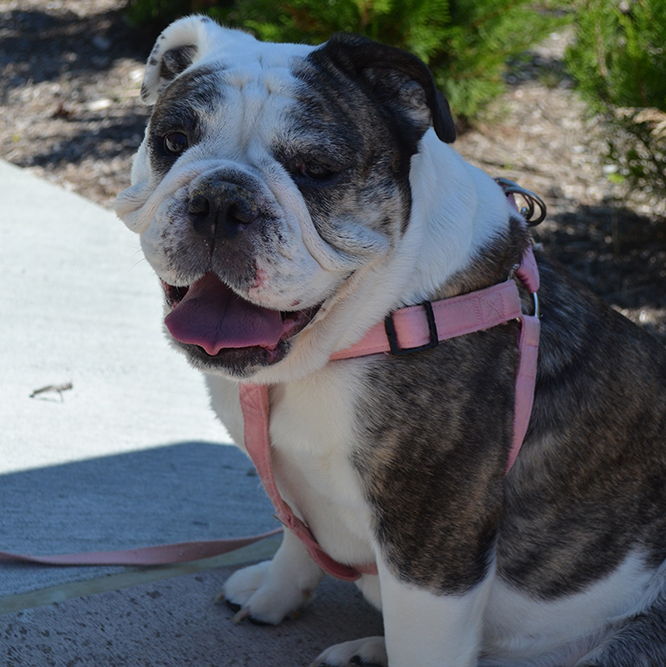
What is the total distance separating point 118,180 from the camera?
6395 mm

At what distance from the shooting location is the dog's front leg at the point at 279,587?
2.73m

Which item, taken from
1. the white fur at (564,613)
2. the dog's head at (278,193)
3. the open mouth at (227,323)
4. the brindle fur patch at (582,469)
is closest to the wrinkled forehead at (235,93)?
the dog's head at (278,193)

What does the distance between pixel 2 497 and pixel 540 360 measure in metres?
2.04

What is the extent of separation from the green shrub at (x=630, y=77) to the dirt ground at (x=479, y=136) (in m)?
0.22

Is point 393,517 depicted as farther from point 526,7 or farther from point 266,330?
point 526,7

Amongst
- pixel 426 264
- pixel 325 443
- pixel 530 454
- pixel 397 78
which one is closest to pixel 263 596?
pixel 325 443

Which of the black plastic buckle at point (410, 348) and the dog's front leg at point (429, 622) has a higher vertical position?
the black plastic buckle at point (410, 348)

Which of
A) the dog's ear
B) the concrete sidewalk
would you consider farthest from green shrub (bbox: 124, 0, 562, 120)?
the dog's ear

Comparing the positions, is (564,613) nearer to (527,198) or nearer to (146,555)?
(527,198)

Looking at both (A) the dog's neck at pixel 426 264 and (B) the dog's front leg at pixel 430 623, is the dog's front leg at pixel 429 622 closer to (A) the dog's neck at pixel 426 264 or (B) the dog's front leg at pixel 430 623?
(B) the dog's front leg at pixel 430 623

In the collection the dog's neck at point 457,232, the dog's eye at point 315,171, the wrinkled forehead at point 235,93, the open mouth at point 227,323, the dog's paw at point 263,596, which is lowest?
the dog's paw at point 263,596

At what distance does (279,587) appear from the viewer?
2756 millimetres

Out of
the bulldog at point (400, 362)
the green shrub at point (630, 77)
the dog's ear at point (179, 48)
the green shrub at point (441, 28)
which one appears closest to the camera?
the bulldog at point (400, 362)

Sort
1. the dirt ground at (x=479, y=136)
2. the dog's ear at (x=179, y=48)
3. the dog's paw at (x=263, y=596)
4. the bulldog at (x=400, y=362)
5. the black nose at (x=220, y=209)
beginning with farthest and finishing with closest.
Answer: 1. the dirt ground at (x=479, y=136)
2. the dog's paw at (x=263, y=596)
3. the dog's ear at (x=179, y=48)
4. the bulldog at (x=400, y=362)
5. the black nose at (x=220, y=209)
